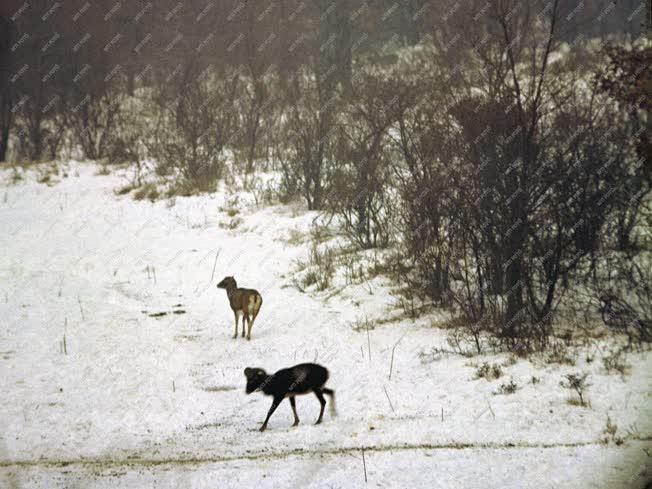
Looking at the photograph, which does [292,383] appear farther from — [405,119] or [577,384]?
[405,119]

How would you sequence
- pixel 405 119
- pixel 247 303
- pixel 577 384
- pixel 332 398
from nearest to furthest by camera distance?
pixel 577 384
pixel 332 398
pixel 247 303
pixel 405 119

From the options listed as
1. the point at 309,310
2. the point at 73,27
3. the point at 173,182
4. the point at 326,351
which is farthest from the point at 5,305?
the point at 73,27

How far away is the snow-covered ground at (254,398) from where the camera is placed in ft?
13.9

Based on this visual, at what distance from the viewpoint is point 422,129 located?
10.2 metres

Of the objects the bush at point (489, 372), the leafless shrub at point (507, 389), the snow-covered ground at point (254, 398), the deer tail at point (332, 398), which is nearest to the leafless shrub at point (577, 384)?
the snow-covered ground at point (254, 398)

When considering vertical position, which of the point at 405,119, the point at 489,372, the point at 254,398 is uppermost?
the point at 405,119

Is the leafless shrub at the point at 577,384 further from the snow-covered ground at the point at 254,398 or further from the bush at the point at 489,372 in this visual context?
the bush at the point at 489,372

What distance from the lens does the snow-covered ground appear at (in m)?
4.24

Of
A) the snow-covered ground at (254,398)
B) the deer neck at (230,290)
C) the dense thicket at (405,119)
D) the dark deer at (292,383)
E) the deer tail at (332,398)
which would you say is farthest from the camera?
the deer neck at (230,290)

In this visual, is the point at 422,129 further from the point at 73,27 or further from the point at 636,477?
the point at 73,27

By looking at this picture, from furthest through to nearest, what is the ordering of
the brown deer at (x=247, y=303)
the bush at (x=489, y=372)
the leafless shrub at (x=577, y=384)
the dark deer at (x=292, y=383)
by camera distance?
the brown deer at (x=247, y=303) → the bush at (x=489, y=372) → the dark deer at (x=292, y=383) → the leafless shrub at (x=577, y=384)

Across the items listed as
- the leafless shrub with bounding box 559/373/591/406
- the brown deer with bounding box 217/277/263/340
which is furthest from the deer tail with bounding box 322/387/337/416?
the brown deer with bounding box 217/277/263/340

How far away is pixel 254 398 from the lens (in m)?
6.23

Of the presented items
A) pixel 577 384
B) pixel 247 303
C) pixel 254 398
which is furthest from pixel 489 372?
pixel 247 303
